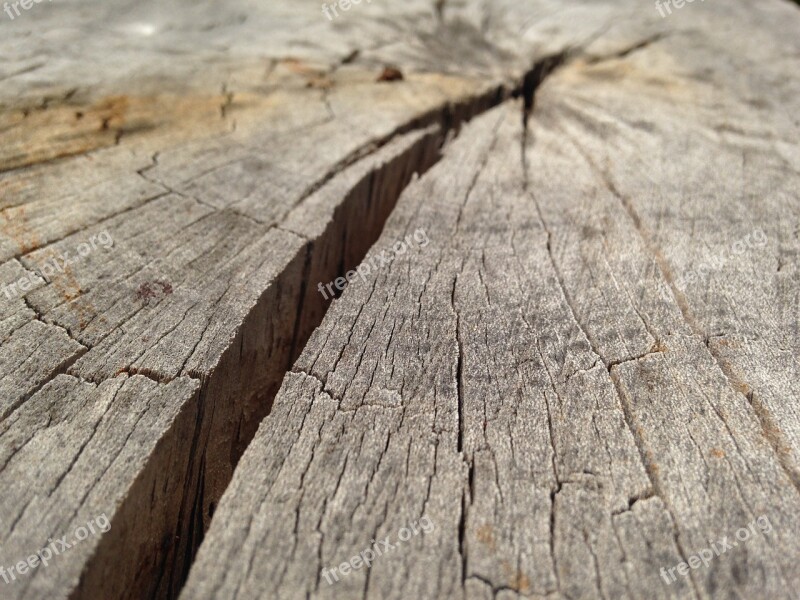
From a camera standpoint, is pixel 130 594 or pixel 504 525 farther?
pixel 130 594

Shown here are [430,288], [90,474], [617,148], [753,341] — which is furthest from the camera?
[617,148]

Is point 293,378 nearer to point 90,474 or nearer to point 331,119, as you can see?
point 90,474

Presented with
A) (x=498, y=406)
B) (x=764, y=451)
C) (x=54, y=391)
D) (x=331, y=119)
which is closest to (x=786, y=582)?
(x=764, y=451)

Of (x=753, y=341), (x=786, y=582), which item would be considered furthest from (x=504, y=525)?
(x=753, y=341)

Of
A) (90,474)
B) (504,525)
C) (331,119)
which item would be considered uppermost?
(331,119)

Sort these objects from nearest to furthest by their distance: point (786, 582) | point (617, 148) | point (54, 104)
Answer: point (786, 582) < point (54, 104) < point (617, 148)

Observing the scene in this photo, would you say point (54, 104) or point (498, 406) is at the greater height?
point (54, 104)
